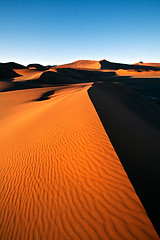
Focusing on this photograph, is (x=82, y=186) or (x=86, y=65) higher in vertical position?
(x=86, y=65)

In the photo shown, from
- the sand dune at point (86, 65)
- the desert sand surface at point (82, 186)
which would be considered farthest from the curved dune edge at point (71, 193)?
the sand dune at point (86, 65)

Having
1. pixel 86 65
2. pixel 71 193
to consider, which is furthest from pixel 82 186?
pixel 86 65

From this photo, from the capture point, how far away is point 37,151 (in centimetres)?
449

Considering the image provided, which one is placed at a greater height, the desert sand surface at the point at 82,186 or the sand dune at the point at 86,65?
the sand dune at the point at 86,65

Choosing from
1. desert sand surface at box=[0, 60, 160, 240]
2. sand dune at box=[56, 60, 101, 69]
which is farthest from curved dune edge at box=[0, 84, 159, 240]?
sand dune at box=[56, 60, 101, 69]

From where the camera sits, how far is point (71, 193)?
271cm

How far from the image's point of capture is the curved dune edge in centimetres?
208

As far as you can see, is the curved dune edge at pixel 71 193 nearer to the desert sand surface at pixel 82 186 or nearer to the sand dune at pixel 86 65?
the desert sand surface at pixel 82 186

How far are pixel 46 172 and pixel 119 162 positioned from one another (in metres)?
1.76

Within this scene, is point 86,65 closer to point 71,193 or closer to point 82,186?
point 82,186

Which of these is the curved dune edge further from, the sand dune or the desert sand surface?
the sand dune

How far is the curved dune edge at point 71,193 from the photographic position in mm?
2076

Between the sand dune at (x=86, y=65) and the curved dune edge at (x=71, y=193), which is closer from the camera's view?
the curved dune edge at (x=71, y=193)

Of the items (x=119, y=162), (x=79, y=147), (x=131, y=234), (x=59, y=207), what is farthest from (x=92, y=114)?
(x=131, y=234)
